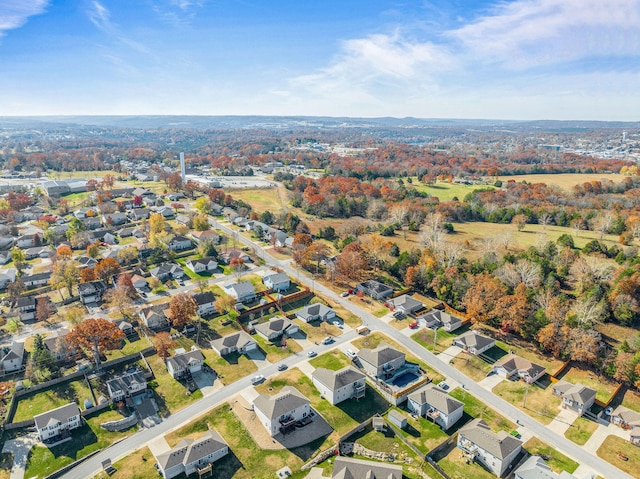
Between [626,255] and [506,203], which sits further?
[506,203]

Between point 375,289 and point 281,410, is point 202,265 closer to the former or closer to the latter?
point 375,289

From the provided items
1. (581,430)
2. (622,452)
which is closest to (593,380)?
(581,430)

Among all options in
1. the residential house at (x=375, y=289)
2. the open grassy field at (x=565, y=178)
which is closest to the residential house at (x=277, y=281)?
the residential house at (x=375, y=289)

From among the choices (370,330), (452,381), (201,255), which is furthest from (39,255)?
(452,381)

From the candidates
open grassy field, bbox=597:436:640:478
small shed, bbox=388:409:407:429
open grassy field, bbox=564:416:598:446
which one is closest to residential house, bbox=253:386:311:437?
small shed, bbox=388:409:407:429

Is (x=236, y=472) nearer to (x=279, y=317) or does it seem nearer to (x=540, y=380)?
(x=279, y=317)

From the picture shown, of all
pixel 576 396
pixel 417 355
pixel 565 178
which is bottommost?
pixel 417 355
